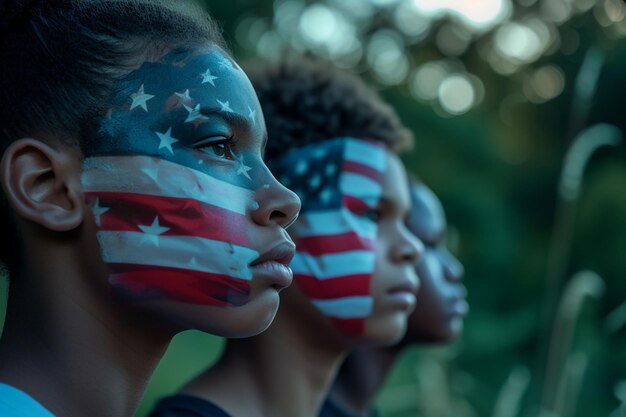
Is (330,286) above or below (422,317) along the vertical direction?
above

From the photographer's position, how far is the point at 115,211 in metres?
1.90

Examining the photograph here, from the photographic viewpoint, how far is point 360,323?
2924 millimetres

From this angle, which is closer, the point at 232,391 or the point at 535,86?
the point at 232,391

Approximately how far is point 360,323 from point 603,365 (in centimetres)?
483

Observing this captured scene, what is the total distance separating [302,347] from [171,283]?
3.54ft

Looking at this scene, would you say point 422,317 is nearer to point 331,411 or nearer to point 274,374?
point 331,411

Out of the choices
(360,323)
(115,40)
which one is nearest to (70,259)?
(115,40)

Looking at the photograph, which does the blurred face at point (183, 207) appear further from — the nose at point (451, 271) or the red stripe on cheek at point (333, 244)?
the nose at point (451, 271)

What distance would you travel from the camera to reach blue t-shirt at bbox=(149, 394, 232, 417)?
257 cm

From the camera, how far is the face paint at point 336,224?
2910mm

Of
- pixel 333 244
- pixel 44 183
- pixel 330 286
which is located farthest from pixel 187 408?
pixel 44 183

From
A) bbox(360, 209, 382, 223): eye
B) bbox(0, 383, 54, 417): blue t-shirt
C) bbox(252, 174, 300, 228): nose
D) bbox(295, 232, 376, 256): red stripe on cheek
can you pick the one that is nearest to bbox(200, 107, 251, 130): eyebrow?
bbox(252, 174, 300, 228): nose

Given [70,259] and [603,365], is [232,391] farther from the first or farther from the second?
[603,365]

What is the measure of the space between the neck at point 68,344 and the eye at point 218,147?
377mm
